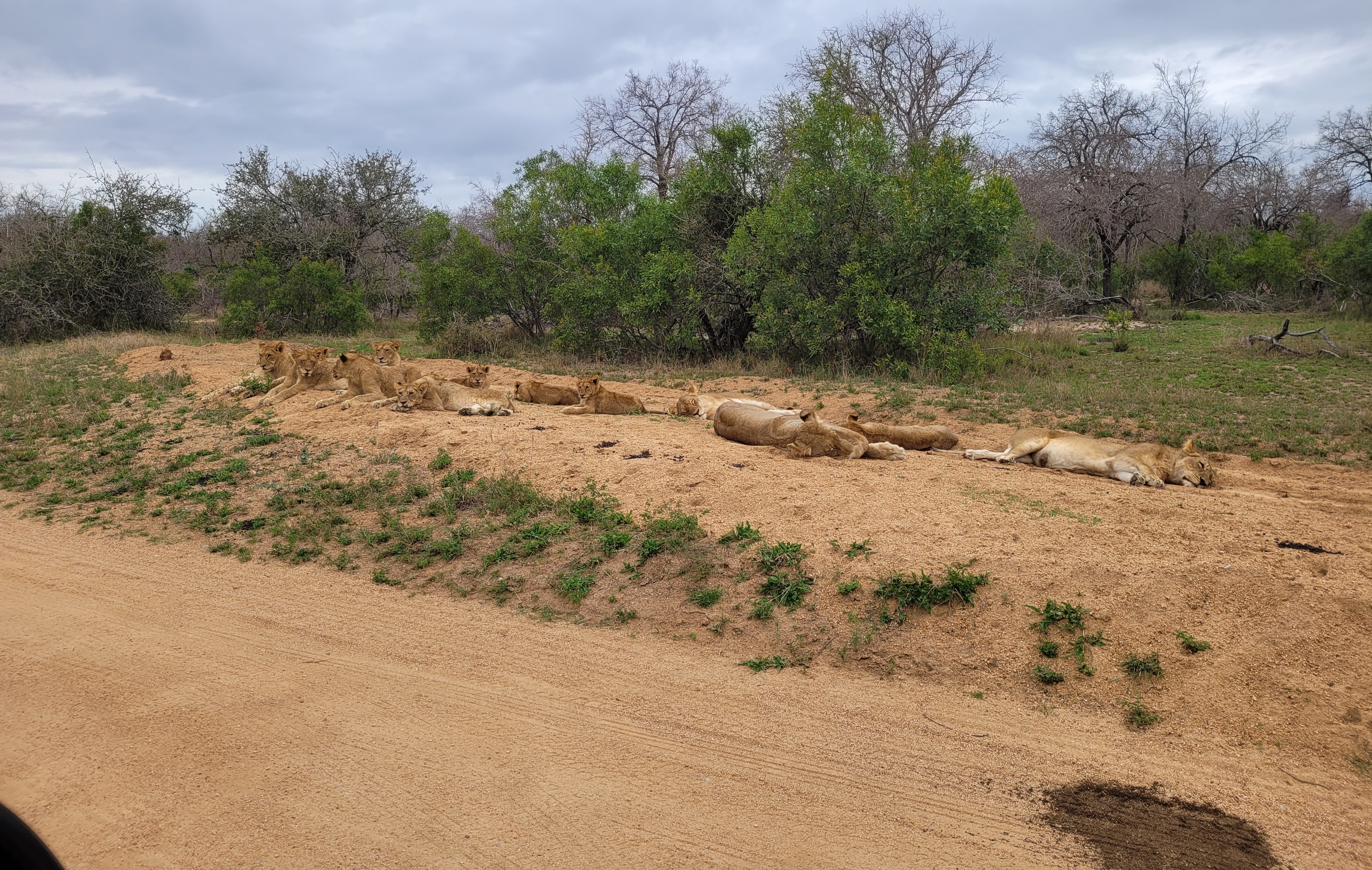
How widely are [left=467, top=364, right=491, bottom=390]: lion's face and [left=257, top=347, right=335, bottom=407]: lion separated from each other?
7.71ft

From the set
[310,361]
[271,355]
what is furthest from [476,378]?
[271,355]

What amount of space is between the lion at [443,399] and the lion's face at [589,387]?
3.38ft

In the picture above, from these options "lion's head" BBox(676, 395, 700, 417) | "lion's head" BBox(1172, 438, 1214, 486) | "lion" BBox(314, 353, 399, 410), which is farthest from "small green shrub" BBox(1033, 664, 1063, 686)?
"lion" BBox(314, 353, 399, 410)

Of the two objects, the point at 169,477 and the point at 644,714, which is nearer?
the point at 644,714

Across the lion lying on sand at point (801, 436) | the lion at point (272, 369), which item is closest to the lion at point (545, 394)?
the lion lying on sand at point (801, 436)

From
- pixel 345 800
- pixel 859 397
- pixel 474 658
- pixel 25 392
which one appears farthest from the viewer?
pixel 25 392

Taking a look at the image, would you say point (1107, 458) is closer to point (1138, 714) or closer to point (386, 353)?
point (1138, 714)

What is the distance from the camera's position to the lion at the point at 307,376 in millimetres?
12867

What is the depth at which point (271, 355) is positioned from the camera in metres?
13.8

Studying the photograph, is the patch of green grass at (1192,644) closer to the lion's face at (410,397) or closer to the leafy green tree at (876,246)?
the lion's face at (410,397)

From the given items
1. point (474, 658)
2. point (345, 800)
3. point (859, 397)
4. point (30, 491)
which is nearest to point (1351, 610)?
point (474, 658)

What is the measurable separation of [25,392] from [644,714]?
1454 cm

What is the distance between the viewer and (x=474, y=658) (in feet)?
18.7

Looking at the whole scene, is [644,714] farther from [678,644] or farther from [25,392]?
[25,392]
